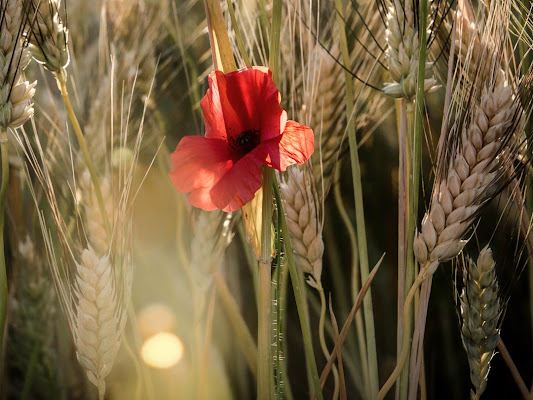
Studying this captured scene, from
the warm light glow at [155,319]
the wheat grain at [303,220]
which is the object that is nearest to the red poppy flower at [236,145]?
the wheat grain at [303,220]

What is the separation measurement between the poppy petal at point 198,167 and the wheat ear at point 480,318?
32 centimetres

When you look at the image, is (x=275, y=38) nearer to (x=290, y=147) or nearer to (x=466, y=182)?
(x=290, y=147)

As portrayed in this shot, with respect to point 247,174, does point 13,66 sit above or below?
above

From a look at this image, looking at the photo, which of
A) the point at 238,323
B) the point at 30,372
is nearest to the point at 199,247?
the point at 238,323

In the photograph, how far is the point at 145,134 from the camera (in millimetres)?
789

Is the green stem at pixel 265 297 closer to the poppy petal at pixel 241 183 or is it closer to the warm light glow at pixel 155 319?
the poppy petal at pixel 241 183

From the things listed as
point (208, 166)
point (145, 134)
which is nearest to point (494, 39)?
point (208, 166)

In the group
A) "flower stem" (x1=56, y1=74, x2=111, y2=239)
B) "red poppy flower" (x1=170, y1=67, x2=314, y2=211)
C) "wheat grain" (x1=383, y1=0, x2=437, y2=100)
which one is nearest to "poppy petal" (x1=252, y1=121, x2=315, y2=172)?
"red poppy flower" (x1=170, y1=67, x2=314, y2=211)

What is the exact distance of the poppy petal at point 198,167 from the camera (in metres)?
0.48

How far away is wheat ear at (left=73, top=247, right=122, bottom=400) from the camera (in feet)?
1.99

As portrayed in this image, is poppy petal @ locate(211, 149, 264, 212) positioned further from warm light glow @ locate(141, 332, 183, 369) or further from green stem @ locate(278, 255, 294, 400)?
warm light glow @ locate(141, 332, 183, 369)

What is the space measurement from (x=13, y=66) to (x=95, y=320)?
0.28 meters

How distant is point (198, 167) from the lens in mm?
491

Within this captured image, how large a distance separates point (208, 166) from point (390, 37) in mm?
239
